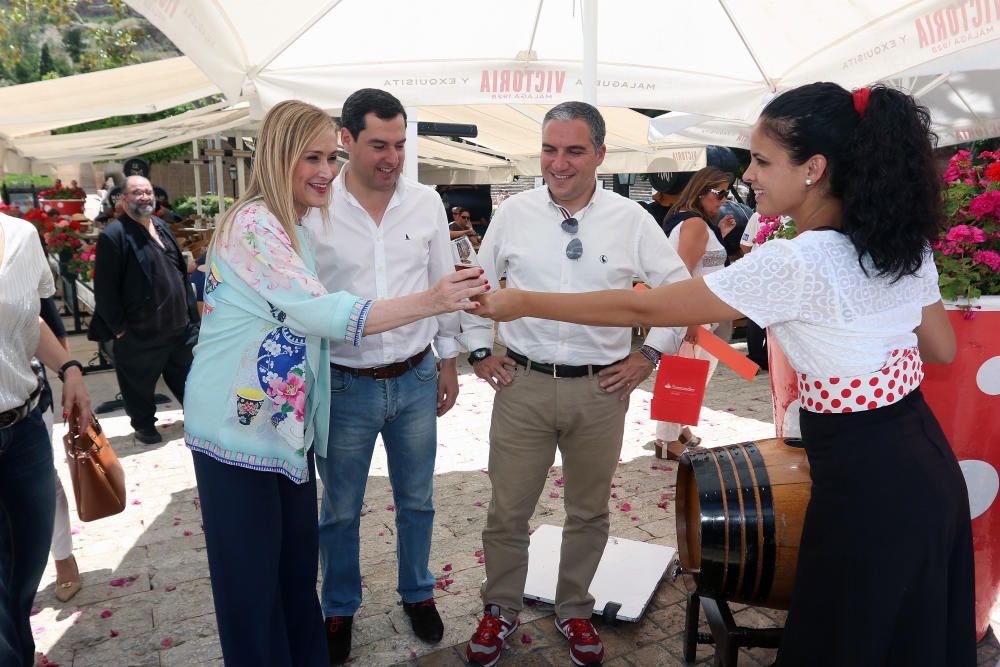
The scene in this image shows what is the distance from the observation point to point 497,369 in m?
3.24

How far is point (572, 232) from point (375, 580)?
7.07 ft

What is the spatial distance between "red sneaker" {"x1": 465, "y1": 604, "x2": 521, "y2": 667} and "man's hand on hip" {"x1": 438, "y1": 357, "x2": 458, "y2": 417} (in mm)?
955

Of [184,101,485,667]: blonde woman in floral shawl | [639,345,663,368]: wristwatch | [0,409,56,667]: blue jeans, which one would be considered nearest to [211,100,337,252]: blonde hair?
[184,101,485,667]: blonde woman in floral shawl

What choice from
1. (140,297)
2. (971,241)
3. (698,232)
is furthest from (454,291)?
(140,297)

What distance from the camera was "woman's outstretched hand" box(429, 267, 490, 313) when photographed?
7.52 feet

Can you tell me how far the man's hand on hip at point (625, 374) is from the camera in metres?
3.18

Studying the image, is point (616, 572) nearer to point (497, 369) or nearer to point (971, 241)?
point (497, 369)

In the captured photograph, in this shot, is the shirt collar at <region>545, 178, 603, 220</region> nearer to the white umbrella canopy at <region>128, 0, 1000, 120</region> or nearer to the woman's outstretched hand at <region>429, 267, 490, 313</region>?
the woman's outstretched hand at <region>429, 267, 490, 313</region>

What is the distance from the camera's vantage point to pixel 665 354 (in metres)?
3.45

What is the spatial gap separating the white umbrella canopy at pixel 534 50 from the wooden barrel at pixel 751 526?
8.31ft

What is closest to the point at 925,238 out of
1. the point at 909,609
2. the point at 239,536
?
the point at 909,609

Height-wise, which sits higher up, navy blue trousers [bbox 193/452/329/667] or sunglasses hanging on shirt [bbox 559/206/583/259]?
sunglasses hanging on shirt [bbox 559/206/583/259]

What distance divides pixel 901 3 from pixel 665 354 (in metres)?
2.45

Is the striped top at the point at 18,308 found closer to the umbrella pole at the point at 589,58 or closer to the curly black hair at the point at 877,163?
the curly black hair at the point at 877,163
